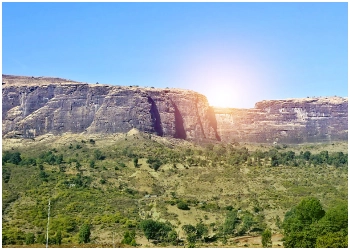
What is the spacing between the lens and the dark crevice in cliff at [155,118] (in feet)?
372

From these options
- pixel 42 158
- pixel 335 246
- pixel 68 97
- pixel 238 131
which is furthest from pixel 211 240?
pixel 238 131

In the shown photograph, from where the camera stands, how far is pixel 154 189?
6800 centimetres

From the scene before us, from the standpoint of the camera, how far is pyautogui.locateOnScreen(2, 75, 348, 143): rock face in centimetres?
11050

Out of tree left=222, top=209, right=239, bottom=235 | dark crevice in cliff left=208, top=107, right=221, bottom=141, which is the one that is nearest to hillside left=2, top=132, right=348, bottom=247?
tree left=222, top=209, right=239, bottom=235

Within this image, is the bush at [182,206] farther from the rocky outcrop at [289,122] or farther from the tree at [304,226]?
the rocky outcrop at [289,122]

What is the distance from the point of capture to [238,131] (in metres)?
136

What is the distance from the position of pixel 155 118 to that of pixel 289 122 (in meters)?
40.6

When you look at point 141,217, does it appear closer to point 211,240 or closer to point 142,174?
point 211,240

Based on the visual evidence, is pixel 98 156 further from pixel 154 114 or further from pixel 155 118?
pixel 154 114

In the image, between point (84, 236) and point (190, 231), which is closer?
point (84, 236)

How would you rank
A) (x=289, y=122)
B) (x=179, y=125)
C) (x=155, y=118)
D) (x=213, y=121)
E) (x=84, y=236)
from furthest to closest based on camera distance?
1. (x=213, y=121)
2. (x=289, y=122)
3. (x=179, y=125)
4. (x=155, y=118)
5. (x=84, y=236)

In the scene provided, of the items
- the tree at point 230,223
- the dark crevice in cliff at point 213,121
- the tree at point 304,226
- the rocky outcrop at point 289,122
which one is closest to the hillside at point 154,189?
the tree at point 230,223

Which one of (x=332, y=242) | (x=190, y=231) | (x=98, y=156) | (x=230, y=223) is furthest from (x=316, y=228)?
(x=98, y=156)

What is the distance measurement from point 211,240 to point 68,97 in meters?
72.8
